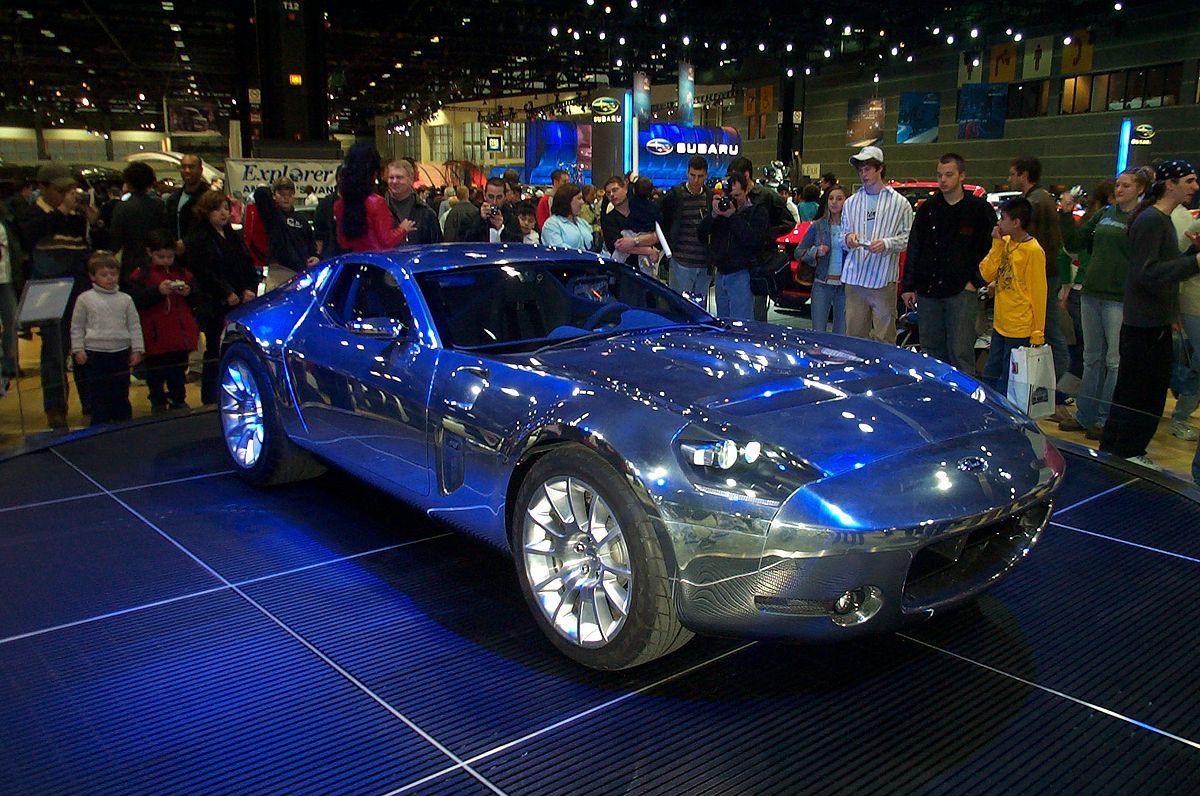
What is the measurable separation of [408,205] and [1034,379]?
14.8 ft

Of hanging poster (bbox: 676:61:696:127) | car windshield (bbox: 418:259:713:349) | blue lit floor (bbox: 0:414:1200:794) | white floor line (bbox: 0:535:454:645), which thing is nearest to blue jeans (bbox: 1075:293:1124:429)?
blue lit floor (bbox: 0:414:1200:794)

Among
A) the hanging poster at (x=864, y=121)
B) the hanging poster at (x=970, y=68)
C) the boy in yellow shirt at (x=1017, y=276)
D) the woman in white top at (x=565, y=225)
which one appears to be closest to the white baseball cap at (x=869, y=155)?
the boy in yellow shirt at (x=1017, y=276)

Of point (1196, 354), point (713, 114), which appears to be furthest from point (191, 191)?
point (713, 114)

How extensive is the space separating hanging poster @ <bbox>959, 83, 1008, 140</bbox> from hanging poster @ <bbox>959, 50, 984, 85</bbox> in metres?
0.24

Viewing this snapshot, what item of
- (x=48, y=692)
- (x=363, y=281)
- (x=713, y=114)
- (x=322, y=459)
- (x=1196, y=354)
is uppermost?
(x=713, y=114)

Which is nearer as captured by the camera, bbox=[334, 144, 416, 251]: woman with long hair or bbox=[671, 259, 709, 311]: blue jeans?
bbox=[334, 144, 416, 251]: woman with long hair

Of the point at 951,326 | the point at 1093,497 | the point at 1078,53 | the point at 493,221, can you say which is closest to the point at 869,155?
the point at 951,326

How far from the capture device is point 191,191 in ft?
25.1

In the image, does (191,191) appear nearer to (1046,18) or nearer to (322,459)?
(322,459)

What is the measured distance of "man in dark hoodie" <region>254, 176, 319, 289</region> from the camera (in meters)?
7.58

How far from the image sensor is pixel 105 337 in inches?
256

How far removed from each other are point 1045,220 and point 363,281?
5.03 m

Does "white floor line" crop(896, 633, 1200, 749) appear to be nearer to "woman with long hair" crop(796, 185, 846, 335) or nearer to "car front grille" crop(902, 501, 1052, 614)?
"car front grille" crop(902, 501, 1052, 614)

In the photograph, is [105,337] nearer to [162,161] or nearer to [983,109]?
[162,161]
